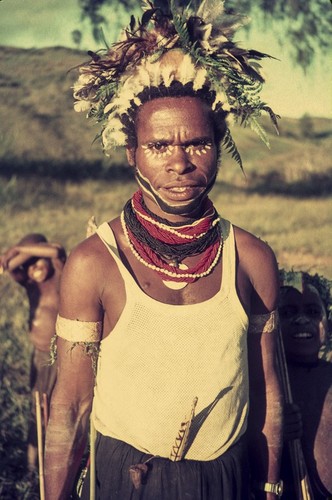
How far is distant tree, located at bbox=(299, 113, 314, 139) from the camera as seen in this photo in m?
8.79

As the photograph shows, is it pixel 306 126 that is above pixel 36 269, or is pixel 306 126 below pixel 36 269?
above

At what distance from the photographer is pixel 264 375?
13.2 ft

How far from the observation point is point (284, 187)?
9.33 metres

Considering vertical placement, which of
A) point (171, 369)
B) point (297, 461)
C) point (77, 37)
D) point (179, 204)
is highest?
point (77, 37)

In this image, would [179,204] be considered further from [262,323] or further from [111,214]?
[111,214]

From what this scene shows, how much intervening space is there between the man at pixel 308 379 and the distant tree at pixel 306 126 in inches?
154

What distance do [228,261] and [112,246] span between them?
540mm

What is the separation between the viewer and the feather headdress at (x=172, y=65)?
367 centimetres

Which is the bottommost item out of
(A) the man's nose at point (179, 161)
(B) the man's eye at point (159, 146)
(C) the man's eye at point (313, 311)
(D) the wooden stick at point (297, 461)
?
(D) the wooden stick at point (297, 461)

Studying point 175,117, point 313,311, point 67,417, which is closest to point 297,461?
point 313,311

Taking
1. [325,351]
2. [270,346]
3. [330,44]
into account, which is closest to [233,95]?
[270,346]

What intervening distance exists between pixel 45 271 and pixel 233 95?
9.68 ft

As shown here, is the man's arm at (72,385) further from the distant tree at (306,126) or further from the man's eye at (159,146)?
the distant tree at (306,126)

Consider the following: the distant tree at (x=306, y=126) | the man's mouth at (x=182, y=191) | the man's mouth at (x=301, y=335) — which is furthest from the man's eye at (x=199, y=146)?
the distant tree at (x=306, y=126)
